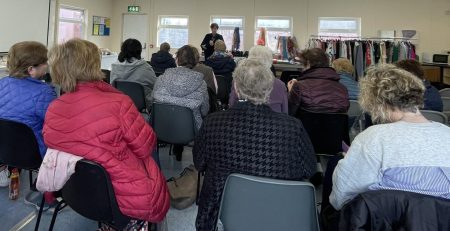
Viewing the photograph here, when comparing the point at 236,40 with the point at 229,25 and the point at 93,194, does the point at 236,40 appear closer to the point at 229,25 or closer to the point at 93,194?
the point at 229,25

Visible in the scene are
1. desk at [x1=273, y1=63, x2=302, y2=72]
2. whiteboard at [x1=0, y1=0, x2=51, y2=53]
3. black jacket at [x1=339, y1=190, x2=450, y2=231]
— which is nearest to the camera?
black jacket at [x1=339, y1=190, x2=450, y2=231]

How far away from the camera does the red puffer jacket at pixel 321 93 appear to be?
2.87 meters

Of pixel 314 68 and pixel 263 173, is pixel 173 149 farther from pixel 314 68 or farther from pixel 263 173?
pixel 263 173

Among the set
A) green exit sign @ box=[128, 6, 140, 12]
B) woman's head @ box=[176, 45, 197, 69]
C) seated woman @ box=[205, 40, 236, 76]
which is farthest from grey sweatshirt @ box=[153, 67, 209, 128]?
green exit sign @ box=[128, 6, 140, 12]

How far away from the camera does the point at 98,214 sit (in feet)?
5.17

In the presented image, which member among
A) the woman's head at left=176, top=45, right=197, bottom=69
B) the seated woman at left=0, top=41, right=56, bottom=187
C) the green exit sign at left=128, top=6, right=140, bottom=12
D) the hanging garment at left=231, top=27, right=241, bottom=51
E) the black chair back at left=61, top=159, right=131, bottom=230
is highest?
the green exit sign at left=128, top=6, right=140, bottom=12

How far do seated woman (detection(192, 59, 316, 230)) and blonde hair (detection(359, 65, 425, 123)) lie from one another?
12.6 inches

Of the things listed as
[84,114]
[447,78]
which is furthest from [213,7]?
[84,114]

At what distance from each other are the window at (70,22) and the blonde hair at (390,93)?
7631mm

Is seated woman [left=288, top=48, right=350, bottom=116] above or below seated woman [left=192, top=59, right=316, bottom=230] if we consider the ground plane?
above

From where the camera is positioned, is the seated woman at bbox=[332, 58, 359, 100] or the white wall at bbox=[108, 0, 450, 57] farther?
the white wall at bbox=[108, 0, 450, 57]

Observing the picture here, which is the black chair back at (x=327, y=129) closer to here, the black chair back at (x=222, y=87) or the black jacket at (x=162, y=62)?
the black chair back at (x=222, y=87)

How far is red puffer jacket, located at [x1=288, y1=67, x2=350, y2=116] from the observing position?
2865 mm

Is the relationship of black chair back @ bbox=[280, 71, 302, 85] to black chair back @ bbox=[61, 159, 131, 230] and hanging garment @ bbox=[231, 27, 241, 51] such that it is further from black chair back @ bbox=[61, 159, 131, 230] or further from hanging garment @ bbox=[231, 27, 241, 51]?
black chair back @ bbox=[61, 159, 131, 230]
